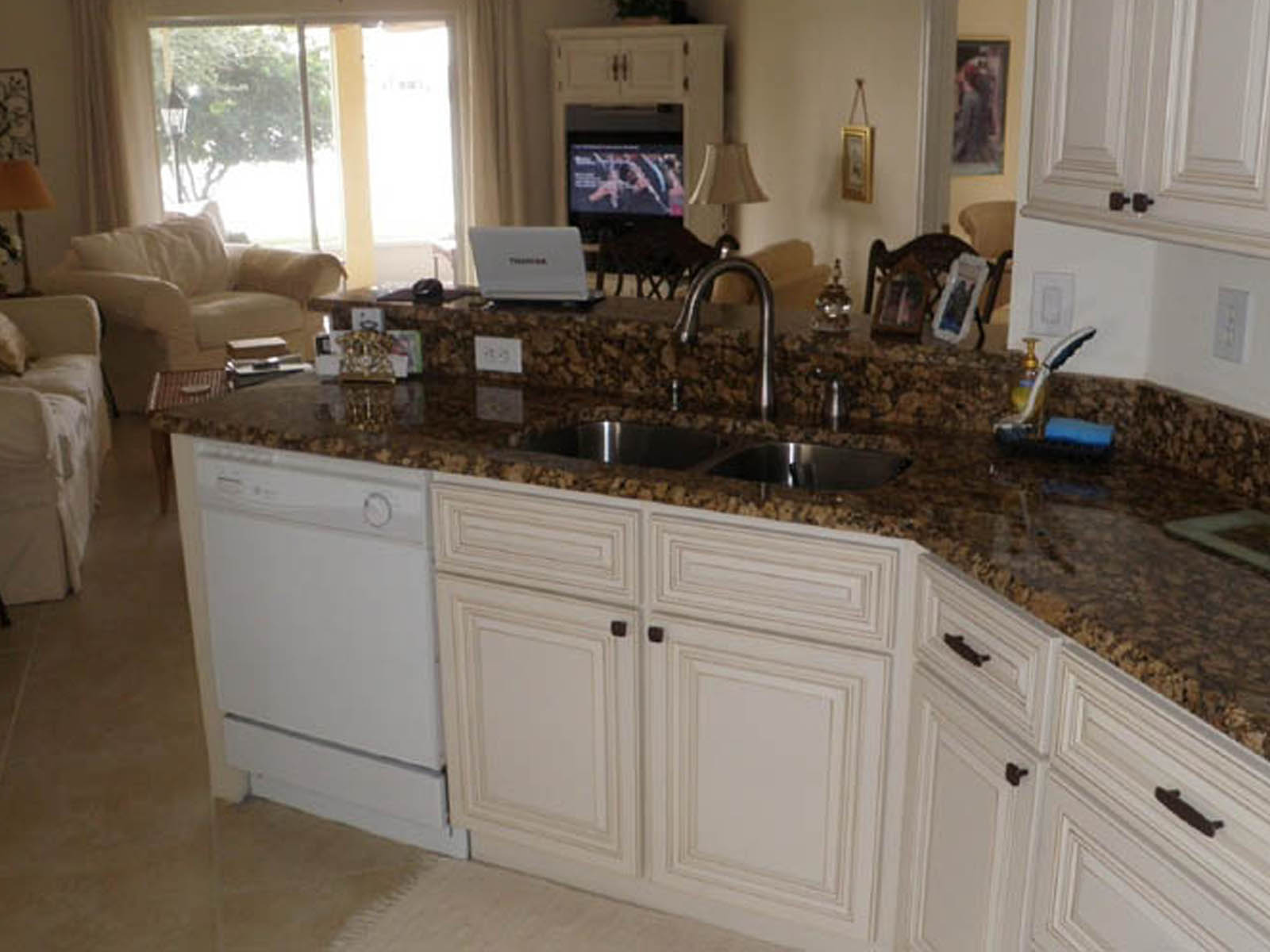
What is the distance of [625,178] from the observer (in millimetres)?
8445

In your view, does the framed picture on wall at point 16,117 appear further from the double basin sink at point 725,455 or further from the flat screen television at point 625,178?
the double basin sink at point 725,455

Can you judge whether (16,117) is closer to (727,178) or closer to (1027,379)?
(727,178)

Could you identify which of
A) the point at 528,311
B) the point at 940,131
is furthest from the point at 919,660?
the point at 940,131

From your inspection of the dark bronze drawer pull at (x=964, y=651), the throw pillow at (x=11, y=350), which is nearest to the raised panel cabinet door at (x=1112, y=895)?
A: the dark bronze drawer pull at (x=964, y=651)

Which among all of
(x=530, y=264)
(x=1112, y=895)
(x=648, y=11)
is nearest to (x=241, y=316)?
(x=648, y=11)

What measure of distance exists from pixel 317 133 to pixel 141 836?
6543 mm

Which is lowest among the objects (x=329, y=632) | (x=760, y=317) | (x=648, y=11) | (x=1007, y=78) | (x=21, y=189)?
(x=329, y=632)

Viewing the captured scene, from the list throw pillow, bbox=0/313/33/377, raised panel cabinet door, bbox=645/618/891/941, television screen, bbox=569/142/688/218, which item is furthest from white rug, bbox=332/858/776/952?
television screen, bbox=569/142/688/218

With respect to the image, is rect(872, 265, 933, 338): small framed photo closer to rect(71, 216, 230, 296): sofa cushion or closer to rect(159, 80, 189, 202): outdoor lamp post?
rect(71, 216, 230, 296): sofa cushion

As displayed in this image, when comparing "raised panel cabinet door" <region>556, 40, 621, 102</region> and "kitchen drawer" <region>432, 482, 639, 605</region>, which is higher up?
"raised panel cabinet door" <region>556, 40, 621, 102</region>

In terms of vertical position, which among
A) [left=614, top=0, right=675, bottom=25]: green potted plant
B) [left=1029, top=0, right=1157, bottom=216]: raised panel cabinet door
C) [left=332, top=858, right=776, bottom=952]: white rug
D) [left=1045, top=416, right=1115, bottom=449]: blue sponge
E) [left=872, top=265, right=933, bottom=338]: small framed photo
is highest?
[left=614, top=0, right=675, bottom=25]: green potted plant

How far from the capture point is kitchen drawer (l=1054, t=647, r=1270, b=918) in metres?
1.57

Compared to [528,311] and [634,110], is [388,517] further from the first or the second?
[634,110]

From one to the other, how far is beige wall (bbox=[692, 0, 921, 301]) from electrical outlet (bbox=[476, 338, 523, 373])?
367 cm
